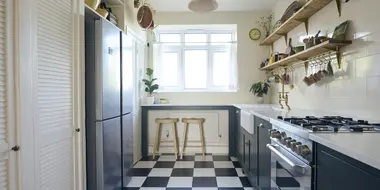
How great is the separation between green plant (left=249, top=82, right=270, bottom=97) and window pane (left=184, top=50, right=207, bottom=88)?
0.92 m

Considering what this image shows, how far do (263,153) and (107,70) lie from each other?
57.9 inches

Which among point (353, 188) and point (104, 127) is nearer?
point (353, 188)

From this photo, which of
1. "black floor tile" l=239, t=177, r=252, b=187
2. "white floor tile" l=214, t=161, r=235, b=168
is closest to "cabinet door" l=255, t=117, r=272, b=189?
"black floor tile" l=239, t=177, r=252, b=187

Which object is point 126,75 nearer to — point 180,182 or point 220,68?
point 180,182

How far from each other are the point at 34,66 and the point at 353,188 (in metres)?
1.49

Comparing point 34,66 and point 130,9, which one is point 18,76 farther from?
point 130,9

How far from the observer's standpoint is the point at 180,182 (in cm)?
277

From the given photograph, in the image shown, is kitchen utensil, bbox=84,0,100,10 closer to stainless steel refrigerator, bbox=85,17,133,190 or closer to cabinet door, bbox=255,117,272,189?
stainless steel refrigerator, bbox=85,17,133,190

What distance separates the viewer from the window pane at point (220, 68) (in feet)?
14.6

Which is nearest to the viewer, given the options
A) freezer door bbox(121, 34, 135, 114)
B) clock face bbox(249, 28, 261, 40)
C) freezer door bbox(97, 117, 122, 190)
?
freezer door bbox(97, 117, 122, 190)

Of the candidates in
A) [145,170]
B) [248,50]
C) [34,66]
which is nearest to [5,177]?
[34,66]

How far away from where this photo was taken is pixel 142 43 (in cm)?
401

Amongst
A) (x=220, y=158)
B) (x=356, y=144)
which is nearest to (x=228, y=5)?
(x=220, y=158)

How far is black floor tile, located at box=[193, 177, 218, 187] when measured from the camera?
8.79 feet
